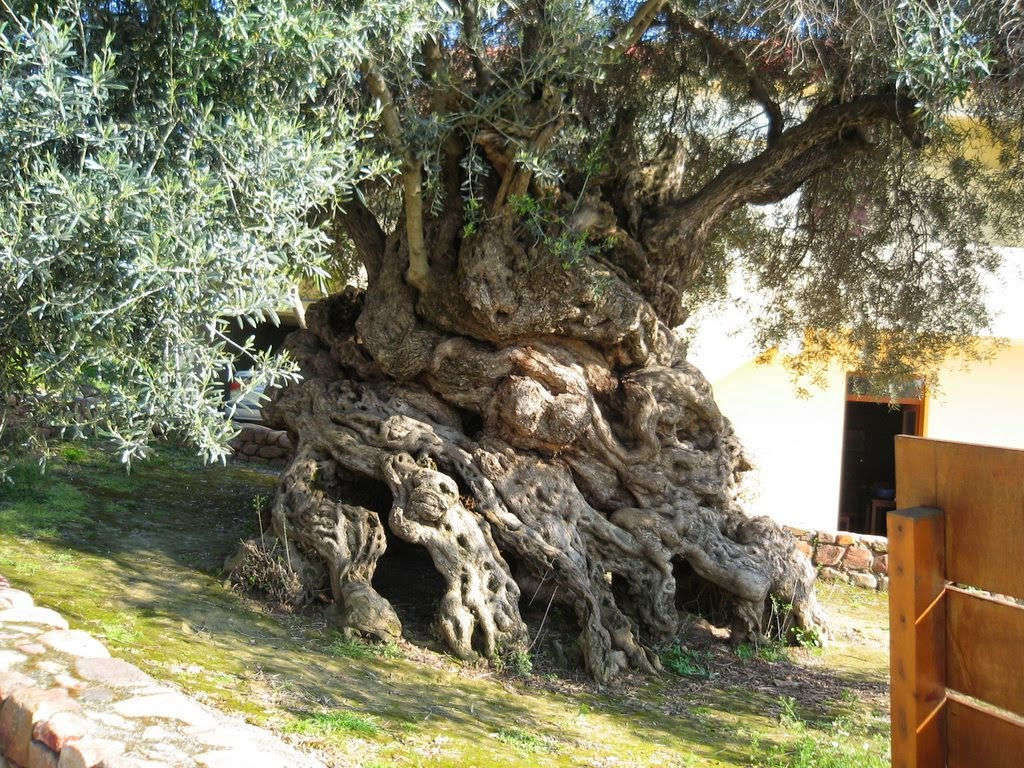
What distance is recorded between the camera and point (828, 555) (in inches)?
467

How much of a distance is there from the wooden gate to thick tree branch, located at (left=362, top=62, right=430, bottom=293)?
4537 mm

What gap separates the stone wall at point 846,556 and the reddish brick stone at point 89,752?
909 cm

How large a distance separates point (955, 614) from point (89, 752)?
10.9 feet

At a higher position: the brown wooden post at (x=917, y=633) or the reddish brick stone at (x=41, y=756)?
the brown wooden post at (x=917, y=633)

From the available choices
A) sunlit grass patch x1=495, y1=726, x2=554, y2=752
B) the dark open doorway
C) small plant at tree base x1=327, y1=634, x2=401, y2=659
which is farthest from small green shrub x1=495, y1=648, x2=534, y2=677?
the dark open doorway

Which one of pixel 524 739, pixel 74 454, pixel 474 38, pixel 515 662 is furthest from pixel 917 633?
pixel 74 454

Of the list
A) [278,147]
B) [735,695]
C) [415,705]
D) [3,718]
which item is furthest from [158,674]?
[735,695]

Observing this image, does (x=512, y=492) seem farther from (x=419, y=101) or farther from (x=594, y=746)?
(x=419, y=101)

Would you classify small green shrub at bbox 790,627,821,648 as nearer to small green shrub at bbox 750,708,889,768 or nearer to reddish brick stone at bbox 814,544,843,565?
small green shrub at bbox 750,708,889,768

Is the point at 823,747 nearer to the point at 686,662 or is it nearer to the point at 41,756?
the point at 686,662

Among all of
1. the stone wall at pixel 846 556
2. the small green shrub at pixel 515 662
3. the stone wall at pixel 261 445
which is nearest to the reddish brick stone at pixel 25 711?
the small green shrub at pixel 515 662

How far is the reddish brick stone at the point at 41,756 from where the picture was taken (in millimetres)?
4059

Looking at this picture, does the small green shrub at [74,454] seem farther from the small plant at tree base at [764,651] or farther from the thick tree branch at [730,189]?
the small plant at tree base at [764,651]

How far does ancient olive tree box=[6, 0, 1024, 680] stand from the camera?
14.5 feet
